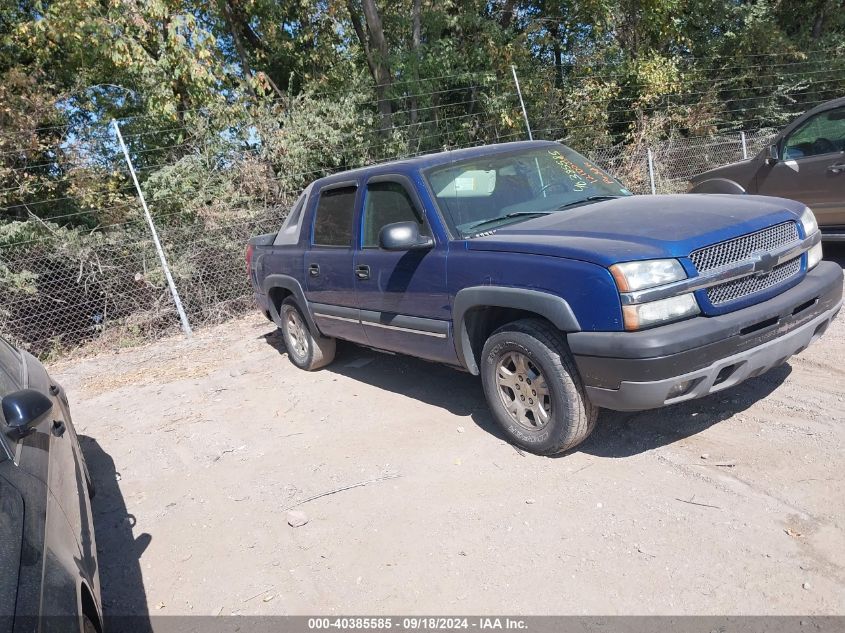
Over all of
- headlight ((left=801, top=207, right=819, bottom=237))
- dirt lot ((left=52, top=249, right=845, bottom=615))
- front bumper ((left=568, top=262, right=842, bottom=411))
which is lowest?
dirt lot ((left=52, top=249, right=845, bottom=615))

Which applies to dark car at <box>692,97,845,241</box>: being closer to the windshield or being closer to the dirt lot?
the dirt lot

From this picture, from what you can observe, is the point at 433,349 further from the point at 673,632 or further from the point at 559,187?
the point at 673,632

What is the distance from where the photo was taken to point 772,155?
7012 millimetres

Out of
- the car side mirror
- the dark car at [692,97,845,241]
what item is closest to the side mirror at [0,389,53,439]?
the dark car at [692,97,845,241]

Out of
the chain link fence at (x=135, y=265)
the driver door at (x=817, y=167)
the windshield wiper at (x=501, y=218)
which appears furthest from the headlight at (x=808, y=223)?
the chain link fence at (x=135, y=265)

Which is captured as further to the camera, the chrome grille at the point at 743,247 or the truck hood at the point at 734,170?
the truck hood at the point at 734,170

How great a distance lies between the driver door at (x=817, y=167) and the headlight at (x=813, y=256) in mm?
3218

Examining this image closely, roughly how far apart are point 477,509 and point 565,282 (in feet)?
4.30

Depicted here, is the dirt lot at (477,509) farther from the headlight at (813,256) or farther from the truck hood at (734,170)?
the truck hood at (734,170)

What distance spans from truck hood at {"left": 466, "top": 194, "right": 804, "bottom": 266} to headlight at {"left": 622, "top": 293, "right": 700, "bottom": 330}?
231mm

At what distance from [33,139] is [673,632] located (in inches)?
378

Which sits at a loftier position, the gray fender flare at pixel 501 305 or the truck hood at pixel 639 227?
the truck hood at pixel 639 227

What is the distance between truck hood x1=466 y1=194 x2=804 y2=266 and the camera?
320 cm

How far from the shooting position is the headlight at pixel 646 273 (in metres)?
3.07
